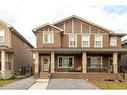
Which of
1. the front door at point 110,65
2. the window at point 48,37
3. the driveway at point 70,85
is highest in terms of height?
the window at point 48,37

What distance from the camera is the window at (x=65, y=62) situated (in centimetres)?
2458

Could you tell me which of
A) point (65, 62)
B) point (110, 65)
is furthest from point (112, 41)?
point (65, 62)

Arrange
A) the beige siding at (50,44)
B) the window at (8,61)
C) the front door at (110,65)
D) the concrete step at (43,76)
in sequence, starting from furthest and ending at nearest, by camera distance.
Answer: the beige siding at (50,44) < the front door at (110,65) < the window at (8,61) < the concrete step at (43,76)

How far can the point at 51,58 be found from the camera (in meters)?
22.5

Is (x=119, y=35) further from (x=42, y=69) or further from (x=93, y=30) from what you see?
(x=42, y=69)

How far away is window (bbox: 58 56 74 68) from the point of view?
80.7 ft

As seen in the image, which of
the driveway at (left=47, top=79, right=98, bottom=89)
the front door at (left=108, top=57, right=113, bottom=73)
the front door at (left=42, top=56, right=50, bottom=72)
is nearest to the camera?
the driveway at (left=47, top=79, right=98, bottom=89)

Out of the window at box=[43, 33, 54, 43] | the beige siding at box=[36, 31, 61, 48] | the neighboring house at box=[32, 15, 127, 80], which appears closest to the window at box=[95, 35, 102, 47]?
the neighboring house at box=[32, 15, 127, 80]

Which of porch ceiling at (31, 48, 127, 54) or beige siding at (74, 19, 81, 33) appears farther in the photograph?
beige siding at (74, 19, 81, 33)

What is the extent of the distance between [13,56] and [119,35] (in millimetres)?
11302

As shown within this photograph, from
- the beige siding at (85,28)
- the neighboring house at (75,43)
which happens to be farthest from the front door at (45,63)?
the beige siding at (85,28)

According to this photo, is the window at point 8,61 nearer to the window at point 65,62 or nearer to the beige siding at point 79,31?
the window at point 65,62

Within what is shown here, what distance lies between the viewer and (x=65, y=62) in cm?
2464

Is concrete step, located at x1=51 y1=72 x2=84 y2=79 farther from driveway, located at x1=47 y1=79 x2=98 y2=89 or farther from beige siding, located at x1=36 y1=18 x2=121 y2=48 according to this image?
driveway, located at x1=47 y1=79 x2=98 y2=89
